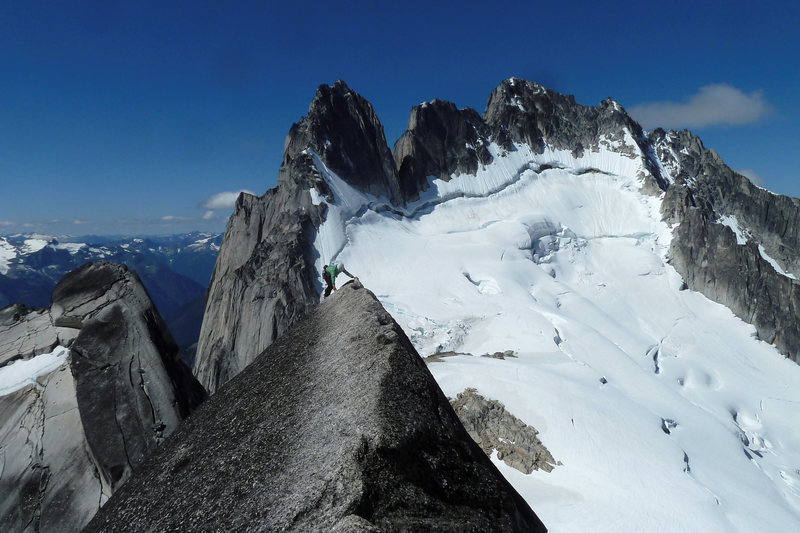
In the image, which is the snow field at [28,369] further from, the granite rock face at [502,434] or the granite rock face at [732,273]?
the granite rock face at [732,273]

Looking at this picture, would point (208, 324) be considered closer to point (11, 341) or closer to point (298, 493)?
point (11, 341)

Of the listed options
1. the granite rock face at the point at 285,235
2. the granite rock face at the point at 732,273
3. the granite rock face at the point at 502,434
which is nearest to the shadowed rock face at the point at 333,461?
the granite rock face at the point at 502,434

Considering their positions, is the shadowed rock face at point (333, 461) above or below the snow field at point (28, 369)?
above

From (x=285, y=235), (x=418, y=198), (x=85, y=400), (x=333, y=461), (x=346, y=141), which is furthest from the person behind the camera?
(x=418, y=198)

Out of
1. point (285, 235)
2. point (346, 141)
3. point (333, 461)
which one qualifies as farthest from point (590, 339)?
point (333, 461)

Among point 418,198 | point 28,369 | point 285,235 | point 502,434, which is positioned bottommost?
point 502,434

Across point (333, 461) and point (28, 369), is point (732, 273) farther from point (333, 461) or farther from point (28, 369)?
point (28, 369)
